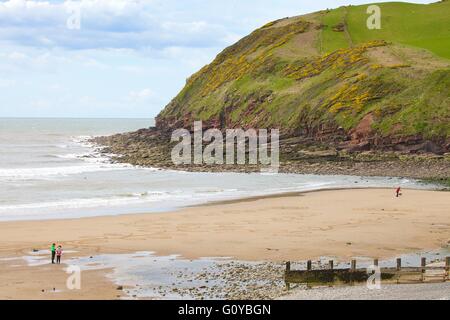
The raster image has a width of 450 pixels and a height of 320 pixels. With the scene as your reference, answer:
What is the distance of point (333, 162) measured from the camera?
82188 mm

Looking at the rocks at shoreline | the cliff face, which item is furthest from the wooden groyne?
the cliff face

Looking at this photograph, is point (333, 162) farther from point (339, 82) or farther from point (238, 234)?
point (238, 234)

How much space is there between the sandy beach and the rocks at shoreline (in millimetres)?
20262

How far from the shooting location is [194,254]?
35.8 m

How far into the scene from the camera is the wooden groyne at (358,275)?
28.6 meters

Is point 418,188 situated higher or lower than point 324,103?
lower

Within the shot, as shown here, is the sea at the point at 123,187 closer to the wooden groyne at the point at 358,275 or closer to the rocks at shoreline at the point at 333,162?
the rocks at shoreline at the point at 333,162

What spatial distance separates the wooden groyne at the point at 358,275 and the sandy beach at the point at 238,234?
579 centimetres

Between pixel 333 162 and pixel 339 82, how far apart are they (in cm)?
2480

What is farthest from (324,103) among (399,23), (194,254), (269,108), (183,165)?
(194,254)

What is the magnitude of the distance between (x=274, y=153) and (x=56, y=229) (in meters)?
50.8

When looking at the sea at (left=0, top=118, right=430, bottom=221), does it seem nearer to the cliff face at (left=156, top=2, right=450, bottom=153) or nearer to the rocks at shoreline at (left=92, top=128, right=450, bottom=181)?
the rocks at shoreline at (left=92, top=128, right=450, bottom=181)

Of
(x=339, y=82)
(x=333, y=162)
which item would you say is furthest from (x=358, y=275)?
(x=339, y=82)
